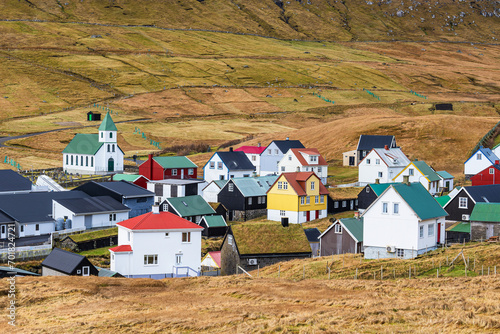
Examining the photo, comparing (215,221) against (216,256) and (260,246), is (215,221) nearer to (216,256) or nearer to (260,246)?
(216,256)

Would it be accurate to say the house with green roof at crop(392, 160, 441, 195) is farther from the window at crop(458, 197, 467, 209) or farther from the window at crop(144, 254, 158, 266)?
the window at crop(144, 254, 158, 266)

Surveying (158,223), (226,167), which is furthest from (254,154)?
(158,223)

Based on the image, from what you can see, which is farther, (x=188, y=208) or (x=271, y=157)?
(x=271, y=157)

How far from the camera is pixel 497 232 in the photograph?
185ft

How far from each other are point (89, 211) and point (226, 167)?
A: 1088 inches

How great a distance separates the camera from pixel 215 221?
71.6 metres

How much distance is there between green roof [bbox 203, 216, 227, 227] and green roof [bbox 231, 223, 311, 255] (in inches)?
603

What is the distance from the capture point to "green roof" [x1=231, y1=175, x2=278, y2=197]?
78.7 meters

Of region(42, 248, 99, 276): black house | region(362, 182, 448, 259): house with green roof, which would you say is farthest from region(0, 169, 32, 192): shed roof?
region(362, 182, 448, 259): house with green roof

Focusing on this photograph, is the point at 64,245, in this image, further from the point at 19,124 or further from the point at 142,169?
the point at 19,124

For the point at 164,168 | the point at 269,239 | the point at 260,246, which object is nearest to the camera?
the point at 260,246

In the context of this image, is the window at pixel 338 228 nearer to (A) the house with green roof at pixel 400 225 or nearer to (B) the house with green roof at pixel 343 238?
(B) the house with green roof at pixel 343 238

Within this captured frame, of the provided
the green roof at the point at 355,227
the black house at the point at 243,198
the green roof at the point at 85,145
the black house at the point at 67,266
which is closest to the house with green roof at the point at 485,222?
the green roof at the point at 355,227

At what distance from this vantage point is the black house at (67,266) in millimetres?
48844
